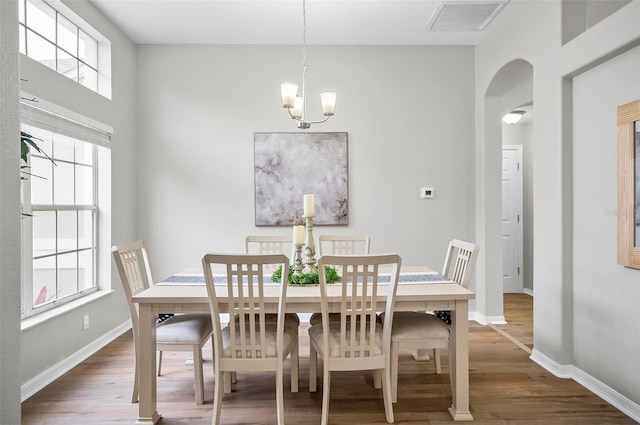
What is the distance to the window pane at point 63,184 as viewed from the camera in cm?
315

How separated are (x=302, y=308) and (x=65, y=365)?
208 centimetres

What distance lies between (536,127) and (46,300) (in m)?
4.10

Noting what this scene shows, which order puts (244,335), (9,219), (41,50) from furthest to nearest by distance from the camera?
1. (41,50)
2. (244,335)
3. (9,219)

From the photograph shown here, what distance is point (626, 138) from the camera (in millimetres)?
2340

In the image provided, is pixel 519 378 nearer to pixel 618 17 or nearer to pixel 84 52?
pixel 618 17

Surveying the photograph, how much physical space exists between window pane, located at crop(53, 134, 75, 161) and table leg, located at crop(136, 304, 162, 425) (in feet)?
5.66

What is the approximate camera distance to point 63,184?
3.26 meters

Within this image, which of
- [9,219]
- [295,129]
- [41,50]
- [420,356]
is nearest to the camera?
[9,219]

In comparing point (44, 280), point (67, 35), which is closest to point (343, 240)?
point (44, 280)

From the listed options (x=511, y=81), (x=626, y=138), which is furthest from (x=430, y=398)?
(x=511, y=81)

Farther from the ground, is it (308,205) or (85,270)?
(308,205)

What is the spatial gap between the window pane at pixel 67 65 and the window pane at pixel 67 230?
115 cm

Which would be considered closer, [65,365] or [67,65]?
[65,365]

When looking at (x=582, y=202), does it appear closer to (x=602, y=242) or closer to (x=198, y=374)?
(x=602, y=242)
